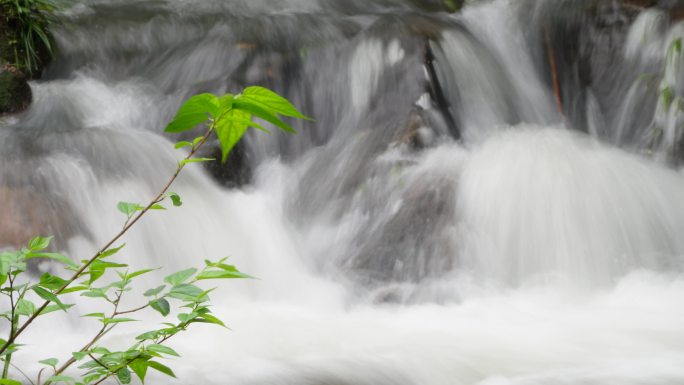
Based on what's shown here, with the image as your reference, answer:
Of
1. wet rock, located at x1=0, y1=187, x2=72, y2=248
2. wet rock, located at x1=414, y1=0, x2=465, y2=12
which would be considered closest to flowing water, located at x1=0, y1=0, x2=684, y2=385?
wet rock, located at x1=0, y1=187, x2=72, y2=248

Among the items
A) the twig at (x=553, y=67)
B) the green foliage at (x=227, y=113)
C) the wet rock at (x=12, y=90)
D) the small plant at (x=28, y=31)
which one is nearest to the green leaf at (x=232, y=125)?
the green foliage at (x=227, y=113)

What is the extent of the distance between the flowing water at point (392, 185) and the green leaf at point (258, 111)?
231 centimetres

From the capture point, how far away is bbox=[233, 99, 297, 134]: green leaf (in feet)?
2.85

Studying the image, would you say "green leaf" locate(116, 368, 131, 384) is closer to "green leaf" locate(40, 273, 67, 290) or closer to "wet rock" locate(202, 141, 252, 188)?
"green leaf" locate(40, 273, 67, 290)

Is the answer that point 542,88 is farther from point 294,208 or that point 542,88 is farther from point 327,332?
point 327,332

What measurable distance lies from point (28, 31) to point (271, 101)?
5.83m

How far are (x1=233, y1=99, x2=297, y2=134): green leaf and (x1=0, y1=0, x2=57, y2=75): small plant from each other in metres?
5.63

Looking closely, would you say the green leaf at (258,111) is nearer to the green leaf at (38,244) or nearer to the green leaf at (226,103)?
the green leaf at (226,103)

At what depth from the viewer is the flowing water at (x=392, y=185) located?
3.57 meters

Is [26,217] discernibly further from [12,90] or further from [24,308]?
[24,308]

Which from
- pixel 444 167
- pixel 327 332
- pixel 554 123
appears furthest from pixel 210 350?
pixel 554 123

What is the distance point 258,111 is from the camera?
0.89m

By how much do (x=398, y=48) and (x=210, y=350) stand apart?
339 centimetres

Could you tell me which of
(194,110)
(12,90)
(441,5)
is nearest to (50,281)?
(194,110)
